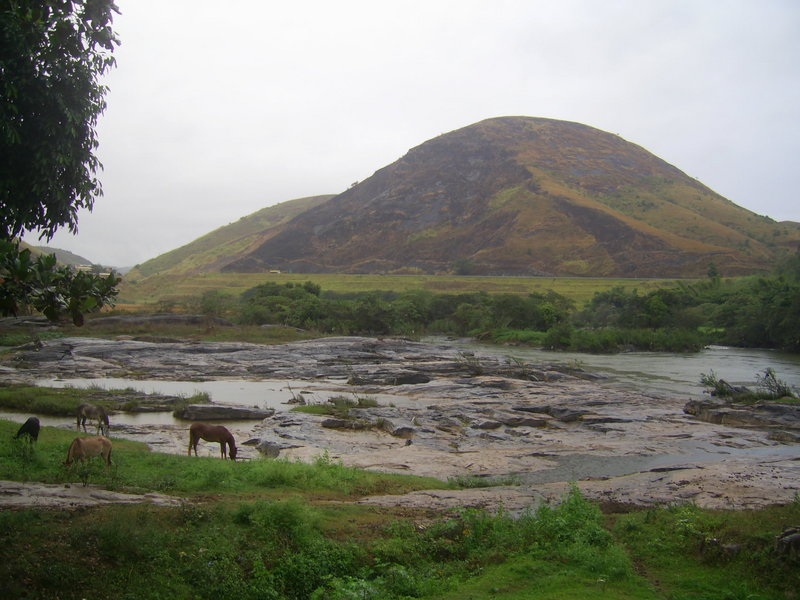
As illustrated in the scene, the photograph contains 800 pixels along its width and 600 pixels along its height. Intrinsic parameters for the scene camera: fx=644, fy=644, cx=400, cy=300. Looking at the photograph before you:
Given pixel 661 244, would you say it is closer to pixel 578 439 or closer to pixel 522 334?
pixel 522 334

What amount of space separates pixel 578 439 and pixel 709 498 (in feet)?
29.2

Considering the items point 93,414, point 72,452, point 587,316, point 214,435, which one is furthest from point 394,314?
point 72,452

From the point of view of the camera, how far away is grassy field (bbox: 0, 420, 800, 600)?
7125 millimetres

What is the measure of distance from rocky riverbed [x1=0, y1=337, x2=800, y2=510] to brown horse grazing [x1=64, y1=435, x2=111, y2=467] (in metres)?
5.13

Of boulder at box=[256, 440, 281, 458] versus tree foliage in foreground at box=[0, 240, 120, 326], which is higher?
tree foliage in foreground at box=[0, 240, 120, 326]

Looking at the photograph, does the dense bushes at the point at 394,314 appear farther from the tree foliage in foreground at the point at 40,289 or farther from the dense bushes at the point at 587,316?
the tree foliage in foreground at the point at 40,289

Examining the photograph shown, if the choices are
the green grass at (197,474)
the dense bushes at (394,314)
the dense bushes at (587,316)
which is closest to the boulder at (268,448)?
the green grass at (197,474)

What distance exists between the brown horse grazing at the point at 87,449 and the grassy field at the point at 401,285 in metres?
74.9

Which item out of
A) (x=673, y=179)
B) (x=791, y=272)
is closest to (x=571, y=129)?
(x=673, y=179)

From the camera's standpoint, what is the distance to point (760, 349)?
54469mm

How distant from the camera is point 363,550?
8.60 meters

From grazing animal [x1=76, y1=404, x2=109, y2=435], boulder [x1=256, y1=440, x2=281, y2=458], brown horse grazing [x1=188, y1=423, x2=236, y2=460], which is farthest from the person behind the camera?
grazing animal [x1=76, y1=404, x2=109, y2=435]

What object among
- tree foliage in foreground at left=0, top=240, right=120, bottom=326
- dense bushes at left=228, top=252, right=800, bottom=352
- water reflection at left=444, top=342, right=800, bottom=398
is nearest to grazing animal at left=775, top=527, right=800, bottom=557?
tree foliage in foreground at left=0, top=240, right=120, bottom=326

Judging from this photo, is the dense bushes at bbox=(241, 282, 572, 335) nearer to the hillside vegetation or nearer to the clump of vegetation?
the clump of vegetation
